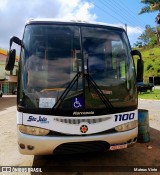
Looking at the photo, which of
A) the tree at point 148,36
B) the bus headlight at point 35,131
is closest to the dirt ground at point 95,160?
the bus headlight at point 35,131

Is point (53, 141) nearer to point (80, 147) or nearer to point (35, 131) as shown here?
point (35, 131)

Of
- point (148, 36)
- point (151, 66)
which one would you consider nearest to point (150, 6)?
point (151, 66)

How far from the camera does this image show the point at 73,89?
16.1 ft

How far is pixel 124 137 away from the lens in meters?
5.09

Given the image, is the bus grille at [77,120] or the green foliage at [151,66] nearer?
the bus grille at [77,120]

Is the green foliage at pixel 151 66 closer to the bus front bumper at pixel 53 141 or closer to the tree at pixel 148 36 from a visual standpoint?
A: the tree at pixel 148 36

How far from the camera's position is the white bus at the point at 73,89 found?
4.74 m

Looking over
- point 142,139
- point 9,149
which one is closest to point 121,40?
point 142,139

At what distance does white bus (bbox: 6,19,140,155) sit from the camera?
474 centimetres

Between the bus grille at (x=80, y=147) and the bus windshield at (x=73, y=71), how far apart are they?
1.97 feet

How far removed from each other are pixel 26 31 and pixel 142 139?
13.8ft

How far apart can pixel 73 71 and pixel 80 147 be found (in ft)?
4.61

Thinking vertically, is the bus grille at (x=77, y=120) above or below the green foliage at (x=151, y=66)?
below

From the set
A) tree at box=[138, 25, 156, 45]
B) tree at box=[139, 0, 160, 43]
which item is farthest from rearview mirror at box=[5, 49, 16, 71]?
tree at box=[138, 25, 156, 45]
